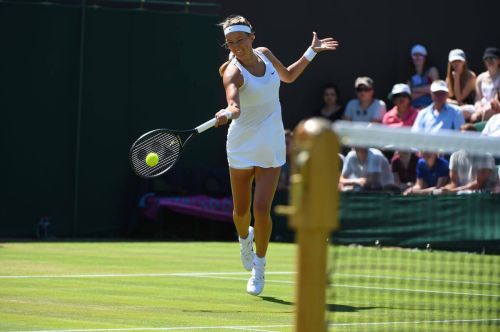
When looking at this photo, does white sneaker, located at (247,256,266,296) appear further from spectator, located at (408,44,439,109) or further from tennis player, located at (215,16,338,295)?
spectator, located at (408,44,439,109)

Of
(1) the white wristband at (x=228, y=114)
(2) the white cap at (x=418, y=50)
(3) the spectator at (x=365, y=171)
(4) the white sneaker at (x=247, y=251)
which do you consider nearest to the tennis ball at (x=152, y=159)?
(1) the white wristband at (x=228, y=114)

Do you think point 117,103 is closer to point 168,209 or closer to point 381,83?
point 168,209

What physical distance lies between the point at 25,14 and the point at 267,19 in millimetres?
3828

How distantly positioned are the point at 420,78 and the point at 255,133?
9.16 meters

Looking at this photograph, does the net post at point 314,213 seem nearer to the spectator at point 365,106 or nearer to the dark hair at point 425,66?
the spectator at point 365,106

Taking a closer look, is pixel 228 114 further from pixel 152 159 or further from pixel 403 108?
pixel 403 108

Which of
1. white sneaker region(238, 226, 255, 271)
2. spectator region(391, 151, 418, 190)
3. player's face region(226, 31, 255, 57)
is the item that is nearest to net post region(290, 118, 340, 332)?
player's face region(226, 31, 255, 57)

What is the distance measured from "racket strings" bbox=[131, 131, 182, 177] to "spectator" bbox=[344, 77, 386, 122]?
861 cm

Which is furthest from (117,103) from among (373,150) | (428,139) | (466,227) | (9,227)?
(428,139)

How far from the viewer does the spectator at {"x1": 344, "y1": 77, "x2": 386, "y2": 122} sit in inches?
658

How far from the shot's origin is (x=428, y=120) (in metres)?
14.7

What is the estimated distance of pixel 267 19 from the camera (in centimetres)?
1789

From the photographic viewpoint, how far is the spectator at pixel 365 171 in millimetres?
14430

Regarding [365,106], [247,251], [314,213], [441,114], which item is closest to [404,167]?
[441,114]
